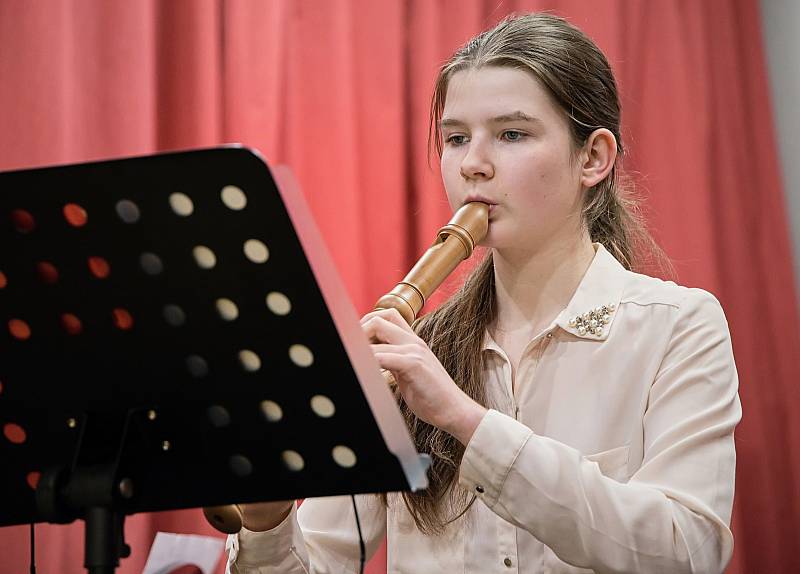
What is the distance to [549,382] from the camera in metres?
1.50

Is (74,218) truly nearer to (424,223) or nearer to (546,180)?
(546,180)

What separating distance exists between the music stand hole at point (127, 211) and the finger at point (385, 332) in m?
0.37

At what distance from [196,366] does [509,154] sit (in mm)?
723

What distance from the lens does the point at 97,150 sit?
2.12 metres

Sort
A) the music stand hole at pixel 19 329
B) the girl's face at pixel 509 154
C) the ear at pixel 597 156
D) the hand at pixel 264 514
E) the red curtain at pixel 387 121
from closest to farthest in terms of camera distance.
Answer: the music stand hole at pixel 19 329
the hand at pixel 264 514
the girl's face at pixel 509 154
the ear at pixel 597 156
the red curtain at pixel 387 121

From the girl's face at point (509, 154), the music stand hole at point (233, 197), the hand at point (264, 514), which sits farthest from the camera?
the girl's face at point (509, 154)

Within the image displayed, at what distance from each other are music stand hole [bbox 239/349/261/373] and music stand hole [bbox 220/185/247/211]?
140 mm

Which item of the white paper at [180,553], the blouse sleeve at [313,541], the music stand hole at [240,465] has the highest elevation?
the music stand hole at [240,465]

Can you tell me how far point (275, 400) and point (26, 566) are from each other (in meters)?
1.33

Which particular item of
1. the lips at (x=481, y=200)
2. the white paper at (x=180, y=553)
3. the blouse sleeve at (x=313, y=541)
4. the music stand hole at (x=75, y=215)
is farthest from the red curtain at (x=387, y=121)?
the music stand hole at (x=75, y=215)

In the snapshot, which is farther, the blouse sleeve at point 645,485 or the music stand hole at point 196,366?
the blouse sleeve at point 645,485

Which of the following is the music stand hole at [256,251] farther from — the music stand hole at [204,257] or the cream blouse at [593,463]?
the cream blouse at [593,463]

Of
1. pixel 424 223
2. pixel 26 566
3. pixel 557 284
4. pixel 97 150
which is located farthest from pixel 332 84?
pixel 26 566

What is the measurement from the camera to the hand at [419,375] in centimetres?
112
